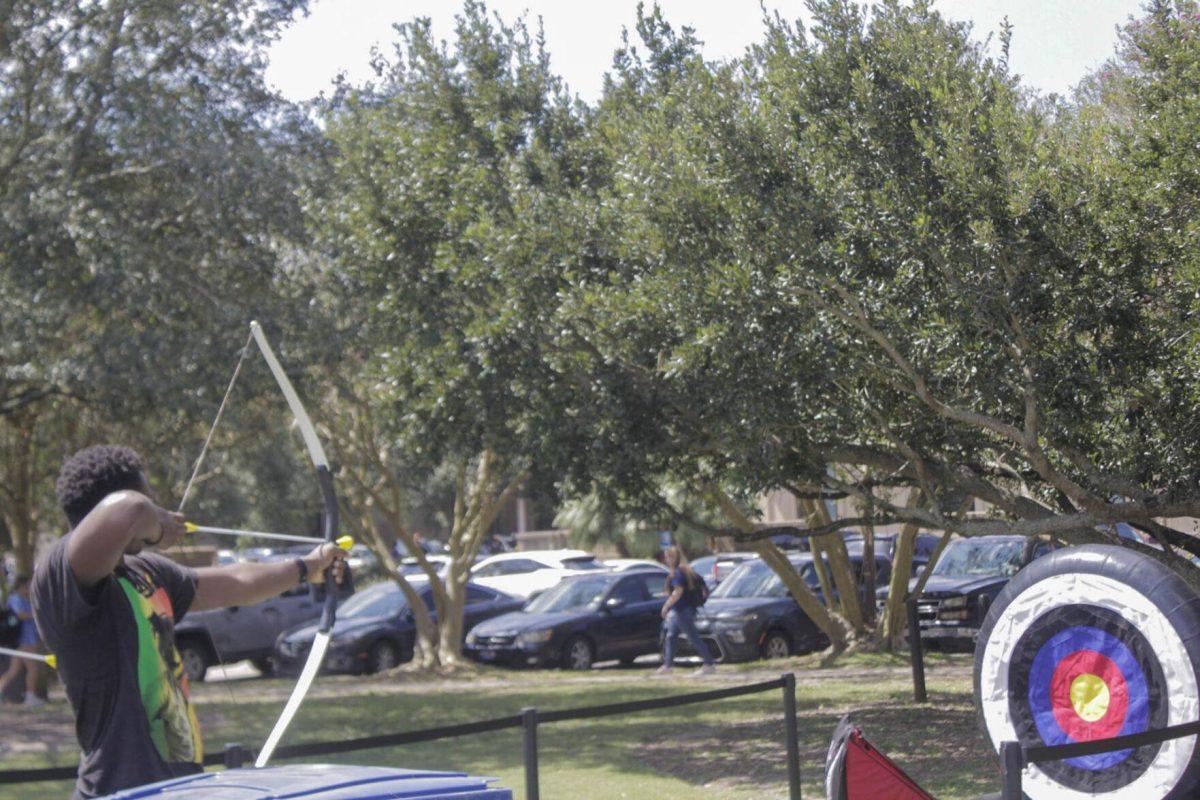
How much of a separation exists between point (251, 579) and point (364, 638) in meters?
16.3

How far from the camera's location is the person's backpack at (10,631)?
16958 mm

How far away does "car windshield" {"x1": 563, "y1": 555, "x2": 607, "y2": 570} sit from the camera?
104 feet

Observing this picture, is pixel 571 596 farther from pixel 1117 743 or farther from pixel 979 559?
pixel 1117 743

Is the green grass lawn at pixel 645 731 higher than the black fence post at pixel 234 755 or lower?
lower

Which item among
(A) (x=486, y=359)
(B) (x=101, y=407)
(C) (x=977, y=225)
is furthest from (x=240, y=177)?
(C) (x=977, y=225)

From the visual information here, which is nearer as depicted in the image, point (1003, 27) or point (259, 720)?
point (1003, 27)

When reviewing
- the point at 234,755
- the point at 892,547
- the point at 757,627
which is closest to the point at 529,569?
the point at 892,547

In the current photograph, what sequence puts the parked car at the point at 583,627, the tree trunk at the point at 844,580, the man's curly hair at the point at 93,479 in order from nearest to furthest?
the man's curly hair at the point at 93,479 < the tree trunk at the point at 844,580 < the parked car at the point at 583,627

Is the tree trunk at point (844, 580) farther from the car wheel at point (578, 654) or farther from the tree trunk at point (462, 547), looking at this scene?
the tree trunk at point (462, 547)

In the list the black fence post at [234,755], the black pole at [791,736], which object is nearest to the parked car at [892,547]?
the black pole at [791,736]

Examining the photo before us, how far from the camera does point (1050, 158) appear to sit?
8.30m

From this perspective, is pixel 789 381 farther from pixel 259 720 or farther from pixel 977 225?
pixel 259 720

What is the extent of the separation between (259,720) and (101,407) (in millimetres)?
4597

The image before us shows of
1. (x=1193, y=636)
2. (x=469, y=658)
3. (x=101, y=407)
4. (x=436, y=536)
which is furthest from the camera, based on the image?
(x=436, y=536)
